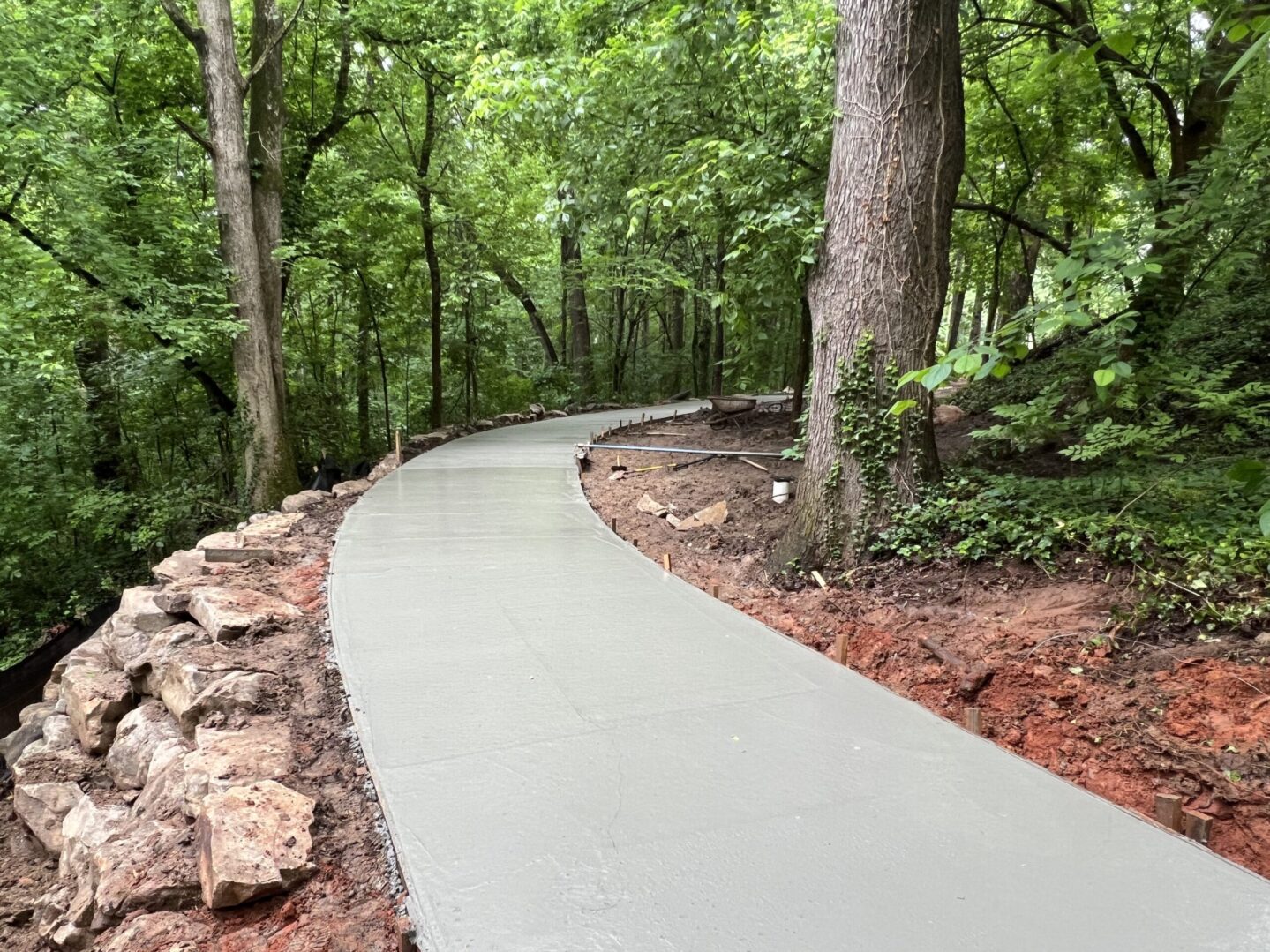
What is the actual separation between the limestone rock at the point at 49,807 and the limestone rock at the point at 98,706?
260mm

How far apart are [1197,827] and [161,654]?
171 inches

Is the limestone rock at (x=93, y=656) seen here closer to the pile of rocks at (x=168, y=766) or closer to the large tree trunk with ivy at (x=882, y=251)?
the pile of rocks at (x=168, y=766)

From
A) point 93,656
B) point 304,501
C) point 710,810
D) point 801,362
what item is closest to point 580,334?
point 801,362

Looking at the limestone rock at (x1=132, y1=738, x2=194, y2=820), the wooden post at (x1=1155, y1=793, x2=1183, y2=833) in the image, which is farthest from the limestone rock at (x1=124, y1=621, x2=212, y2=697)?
the wooden post at (x1=1155, y1=793, x2=1183, y2=833)

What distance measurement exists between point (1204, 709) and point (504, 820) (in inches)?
102

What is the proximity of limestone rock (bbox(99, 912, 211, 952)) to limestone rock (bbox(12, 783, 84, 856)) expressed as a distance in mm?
1848

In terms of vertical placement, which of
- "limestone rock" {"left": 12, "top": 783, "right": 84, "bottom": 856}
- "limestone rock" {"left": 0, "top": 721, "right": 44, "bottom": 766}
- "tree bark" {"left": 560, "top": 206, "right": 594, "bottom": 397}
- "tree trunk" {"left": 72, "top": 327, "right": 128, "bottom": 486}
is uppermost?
"tree bark" {"left": 560, "top": 206, "right": 594, "bottom": 397}

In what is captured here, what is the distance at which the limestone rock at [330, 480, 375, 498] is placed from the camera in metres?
7.27

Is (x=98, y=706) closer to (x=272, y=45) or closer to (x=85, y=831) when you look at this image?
(x=85, y=831)

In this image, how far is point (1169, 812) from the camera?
227 cm

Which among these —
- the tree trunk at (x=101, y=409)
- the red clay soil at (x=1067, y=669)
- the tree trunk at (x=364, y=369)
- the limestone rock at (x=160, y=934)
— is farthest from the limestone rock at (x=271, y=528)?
the tree trunk at (x=364, y=369)

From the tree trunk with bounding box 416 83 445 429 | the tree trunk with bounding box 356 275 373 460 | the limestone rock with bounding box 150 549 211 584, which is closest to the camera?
the limestone rock with bounding box 150 549 211 584

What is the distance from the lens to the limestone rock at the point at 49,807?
130 inches

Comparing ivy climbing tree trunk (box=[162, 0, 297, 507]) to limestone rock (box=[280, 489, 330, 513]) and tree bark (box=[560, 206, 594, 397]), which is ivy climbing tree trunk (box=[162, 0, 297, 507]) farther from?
tree bark (box=[560, 206, 594, 397])
